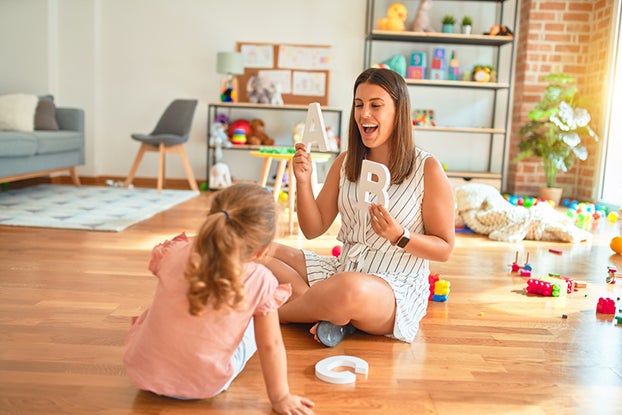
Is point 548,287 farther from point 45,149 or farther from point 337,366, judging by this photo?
Answer: point 45,149

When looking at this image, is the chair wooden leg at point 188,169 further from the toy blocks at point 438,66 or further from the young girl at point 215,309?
the young girl at point 215,309

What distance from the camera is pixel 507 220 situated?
377 centimetres

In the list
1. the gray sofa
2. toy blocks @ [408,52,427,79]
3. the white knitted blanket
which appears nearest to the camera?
the white knitted blanket

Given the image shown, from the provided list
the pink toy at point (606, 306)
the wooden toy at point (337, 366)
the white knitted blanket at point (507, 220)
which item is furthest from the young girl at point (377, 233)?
the white knitted blanket at point (507, 220)

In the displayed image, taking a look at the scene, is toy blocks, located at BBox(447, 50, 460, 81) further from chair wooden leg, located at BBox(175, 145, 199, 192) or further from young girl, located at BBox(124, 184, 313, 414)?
young girl, located at BBox(124, 184, 313, 414)

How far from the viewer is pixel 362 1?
229 inches

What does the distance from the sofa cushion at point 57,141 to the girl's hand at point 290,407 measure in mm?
3970

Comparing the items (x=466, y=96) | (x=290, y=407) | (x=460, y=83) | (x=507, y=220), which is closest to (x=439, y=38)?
(x=460, y=83)

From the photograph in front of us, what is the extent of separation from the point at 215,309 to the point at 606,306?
61.6 inches

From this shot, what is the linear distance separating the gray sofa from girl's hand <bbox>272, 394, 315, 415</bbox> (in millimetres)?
3563

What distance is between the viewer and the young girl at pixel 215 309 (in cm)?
111

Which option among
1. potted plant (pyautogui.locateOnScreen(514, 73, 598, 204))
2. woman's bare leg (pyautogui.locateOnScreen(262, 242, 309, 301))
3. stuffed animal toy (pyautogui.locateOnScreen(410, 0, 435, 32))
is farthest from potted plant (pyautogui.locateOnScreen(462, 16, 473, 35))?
woman's bare leg (pyautogui.locateOnScreen(262, 242, 309, 301))

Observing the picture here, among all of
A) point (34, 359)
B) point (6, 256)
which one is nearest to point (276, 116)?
point (6, 256)

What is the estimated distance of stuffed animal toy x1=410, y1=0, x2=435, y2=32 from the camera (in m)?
5.57
